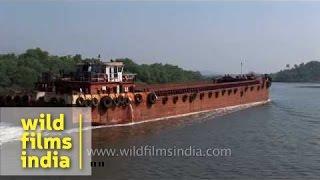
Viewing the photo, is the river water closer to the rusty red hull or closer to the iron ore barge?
the rusty red hull

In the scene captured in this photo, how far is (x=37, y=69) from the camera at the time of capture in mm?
58969

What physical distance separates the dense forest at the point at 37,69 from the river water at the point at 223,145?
47.2 feet

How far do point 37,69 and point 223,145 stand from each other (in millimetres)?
40013

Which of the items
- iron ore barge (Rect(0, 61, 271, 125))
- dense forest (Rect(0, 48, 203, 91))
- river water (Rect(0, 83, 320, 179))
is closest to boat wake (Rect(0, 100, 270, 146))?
iron ore barge (Rect(0, 61, 271, 125))

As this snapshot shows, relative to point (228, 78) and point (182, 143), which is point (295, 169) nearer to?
point (182, 143)

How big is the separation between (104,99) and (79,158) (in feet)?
27.8

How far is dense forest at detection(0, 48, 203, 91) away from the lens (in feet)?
179

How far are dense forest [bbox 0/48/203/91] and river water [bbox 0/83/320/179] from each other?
47.2ft

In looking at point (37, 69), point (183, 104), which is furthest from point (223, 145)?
point (37, 69)

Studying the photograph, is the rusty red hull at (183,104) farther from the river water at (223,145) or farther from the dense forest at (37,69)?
the dense forest at (37,69)

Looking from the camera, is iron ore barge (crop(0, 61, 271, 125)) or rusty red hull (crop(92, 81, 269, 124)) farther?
rusty red hull (crop(92, 81, 269, 124))

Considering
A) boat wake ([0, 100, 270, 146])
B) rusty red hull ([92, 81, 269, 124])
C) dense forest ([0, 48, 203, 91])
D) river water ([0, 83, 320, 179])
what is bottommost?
river water ([0, 83, 320, 179])

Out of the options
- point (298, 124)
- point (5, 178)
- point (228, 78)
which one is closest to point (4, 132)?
point (5, 178)

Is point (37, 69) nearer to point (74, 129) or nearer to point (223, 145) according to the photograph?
point (74, 129)
